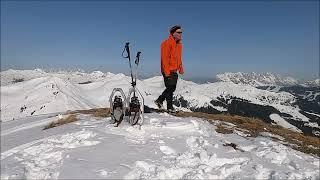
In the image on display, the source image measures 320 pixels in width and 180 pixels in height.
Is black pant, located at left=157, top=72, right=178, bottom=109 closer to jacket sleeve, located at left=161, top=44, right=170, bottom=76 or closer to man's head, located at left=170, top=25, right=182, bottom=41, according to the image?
jacket sleeve, located at left=161, top=44, right=170, bottom=76

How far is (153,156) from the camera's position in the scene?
11422mm

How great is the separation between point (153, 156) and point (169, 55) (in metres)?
6.92

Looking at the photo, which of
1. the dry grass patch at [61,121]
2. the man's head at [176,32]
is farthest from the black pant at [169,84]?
the dry grass patch at [61,121]

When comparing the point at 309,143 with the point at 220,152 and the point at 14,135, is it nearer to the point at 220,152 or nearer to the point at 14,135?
the point at 220,152

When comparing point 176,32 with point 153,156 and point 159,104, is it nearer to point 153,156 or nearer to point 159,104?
point 159,104

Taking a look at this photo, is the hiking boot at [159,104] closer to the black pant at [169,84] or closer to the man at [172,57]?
the black pant at [169,84]

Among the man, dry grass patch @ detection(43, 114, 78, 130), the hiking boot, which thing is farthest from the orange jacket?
dry grass patch @ detection(43, 114, 78, 130)

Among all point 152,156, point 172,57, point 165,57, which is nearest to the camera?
point 152,156

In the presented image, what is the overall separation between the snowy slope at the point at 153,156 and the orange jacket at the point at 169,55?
3.25 meters

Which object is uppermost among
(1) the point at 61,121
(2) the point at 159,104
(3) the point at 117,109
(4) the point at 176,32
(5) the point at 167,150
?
(4) the point at 176,32

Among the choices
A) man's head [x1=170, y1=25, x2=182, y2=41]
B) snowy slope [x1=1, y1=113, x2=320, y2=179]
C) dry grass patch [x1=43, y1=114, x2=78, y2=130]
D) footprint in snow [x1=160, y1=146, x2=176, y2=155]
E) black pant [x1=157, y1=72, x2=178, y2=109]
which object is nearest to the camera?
snowy slope [x1=1, y1=113, x2=320, y2=179]

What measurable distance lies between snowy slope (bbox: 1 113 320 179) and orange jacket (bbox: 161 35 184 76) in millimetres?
3248

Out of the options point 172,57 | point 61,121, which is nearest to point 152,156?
point 172,57

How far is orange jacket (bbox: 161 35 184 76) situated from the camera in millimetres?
17266
